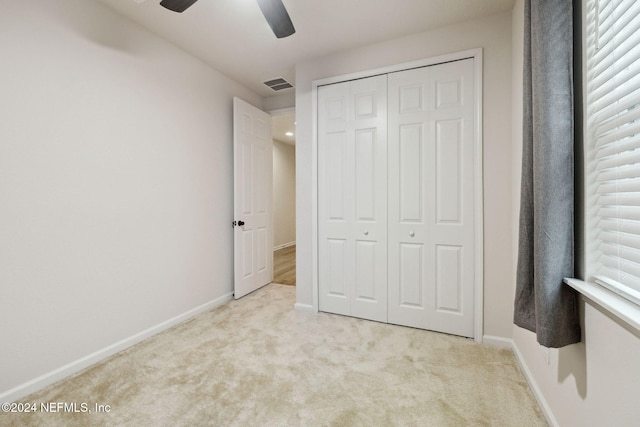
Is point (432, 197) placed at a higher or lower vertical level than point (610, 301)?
higher

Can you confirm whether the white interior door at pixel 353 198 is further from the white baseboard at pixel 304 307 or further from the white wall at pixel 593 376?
the white wall at pixel 593 376

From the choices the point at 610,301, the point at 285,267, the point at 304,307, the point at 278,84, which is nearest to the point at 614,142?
the point at 610,301

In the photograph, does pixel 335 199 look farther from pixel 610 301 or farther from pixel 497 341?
pixel 610 301

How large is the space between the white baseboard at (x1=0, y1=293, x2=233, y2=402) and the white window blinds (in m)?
2.90

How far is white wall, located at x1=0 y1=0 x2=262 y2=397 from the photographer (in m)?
1.65

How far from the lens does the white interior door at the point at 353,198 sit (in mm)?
2584

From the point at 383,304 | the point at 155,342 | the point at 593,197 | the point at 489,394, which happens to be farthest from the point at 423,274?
the point at 155,342

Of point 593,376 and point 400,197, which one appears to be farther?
point 400,197

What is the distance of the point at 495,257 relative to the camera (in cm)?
221

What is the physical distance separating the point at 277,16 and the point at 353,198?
1.57m

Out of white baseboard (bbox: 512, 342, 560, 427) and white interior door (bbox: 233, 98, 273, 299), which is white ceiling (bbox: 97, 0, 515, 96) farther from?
white baseboard (bbox: 512, 342, 560, 427)

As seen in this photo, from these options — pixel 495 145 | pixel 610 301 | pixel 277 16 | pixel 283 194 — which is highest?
pixel 277 16

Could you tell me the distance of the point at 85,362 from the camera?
6.36 feet

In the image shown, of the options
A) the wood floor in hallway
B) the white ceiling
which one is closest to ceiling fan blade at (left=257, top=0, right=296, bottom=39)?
the white ceiling
